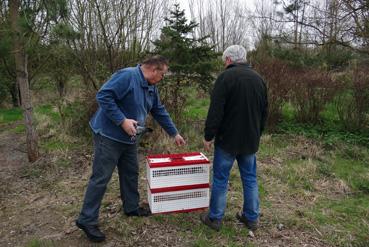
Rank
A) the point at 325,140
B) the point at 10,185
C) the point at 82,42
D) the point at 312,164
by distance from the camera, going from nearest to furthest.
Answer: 1. the point at 10,185
2. the point at 312,164
3. the point at 325,140
4. the point at 82,42

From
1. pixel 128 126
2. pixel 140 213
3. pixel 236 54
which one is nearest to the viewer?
pixel 128 126

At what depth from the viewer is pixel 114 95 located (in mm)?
3006

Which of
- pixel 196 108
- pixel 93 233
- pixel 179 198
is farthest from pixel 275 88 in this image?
pixel 93 233

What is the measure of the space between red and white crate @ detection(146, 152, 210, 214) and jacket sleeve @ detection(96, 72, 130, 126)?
0.69 m

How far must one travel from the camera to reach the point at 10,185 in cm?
485

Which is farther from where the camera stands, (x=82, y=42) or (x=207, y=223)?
(x=82, y=42)

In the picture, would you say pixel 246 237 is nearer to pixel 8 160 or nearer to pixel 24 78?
Result: pixel 24 78

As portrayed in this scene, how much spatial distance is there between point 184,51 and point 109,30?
2.07m

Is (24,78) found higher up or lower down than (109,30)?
lower down

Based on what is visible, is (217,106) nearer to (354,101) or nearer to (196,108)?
(354,101)

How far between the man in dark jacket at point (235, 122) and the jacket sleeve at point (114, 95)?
2.70 feet

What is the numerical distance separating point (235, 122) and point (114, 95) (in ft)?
3.79

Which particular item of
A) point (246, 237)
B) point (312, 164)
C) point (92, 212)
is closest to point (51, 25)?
point (92, 212)

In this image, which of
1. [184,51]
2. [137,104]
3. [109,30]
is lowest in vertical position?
[137,104]
